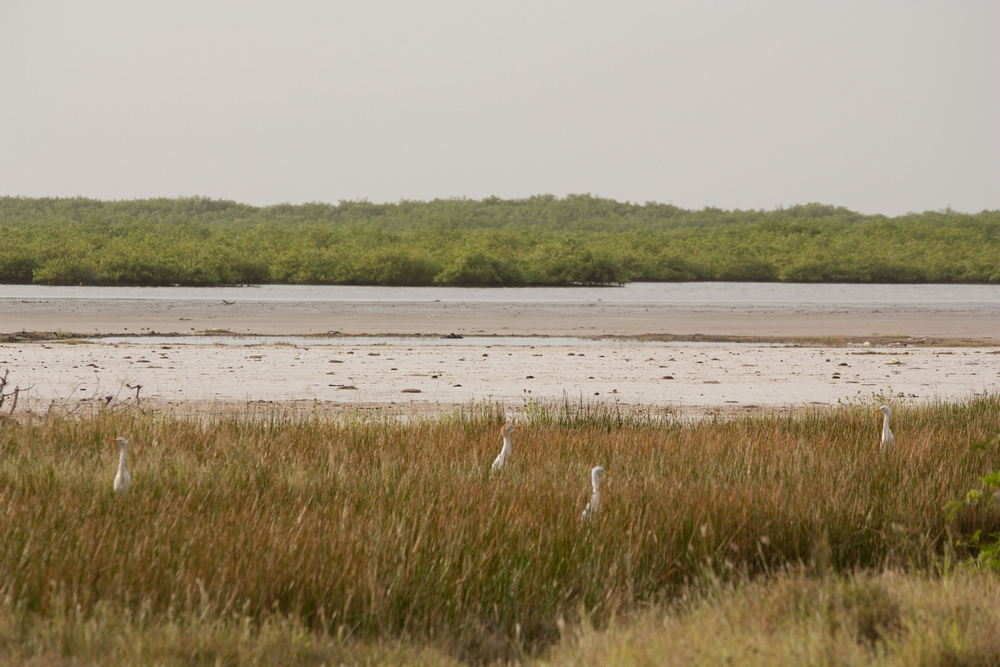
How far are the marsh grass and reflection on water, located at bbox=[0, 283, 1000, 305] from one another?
32667mm

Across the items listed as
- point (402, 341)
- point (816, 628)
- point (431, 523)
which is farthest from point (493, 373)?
point (816, 628)

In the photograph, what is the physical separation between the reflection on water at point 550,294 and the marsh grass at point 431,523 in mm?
32667

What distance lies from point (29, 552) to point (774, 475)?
4839 mm

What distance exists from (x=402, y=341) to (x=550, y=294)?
22.9 m

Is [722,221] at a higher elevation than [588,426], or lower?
higher

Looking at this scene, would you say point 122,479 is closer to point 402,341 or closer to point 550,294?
point 402,341

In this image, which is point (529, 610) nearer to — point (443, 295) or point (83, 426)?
point (83, 426)

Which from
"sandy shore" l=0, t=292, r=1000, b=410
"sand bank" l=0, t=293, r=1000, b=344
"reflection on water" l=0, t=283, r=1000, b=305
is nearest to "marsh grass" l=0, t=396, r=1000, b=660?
"sandy shore" l=0, t=292, r=1000, b=410

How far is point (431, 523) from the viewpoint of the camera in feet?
17.4

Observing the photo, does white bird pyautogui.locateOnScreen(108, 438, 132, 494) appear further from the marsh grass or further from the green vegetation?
the green vegetation

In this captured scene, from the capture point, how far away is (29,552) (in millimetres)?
4535

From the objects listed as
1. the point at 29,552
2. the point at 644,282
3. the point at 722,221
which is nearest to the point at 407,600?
the point at 29,552

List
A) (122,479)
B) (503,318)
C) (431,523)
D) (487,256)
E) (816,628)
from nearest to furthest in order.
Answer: (816,628), (431,523), (122,479), (503,318), (487,256)

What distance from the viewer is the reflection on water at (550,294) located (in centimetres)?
4128
